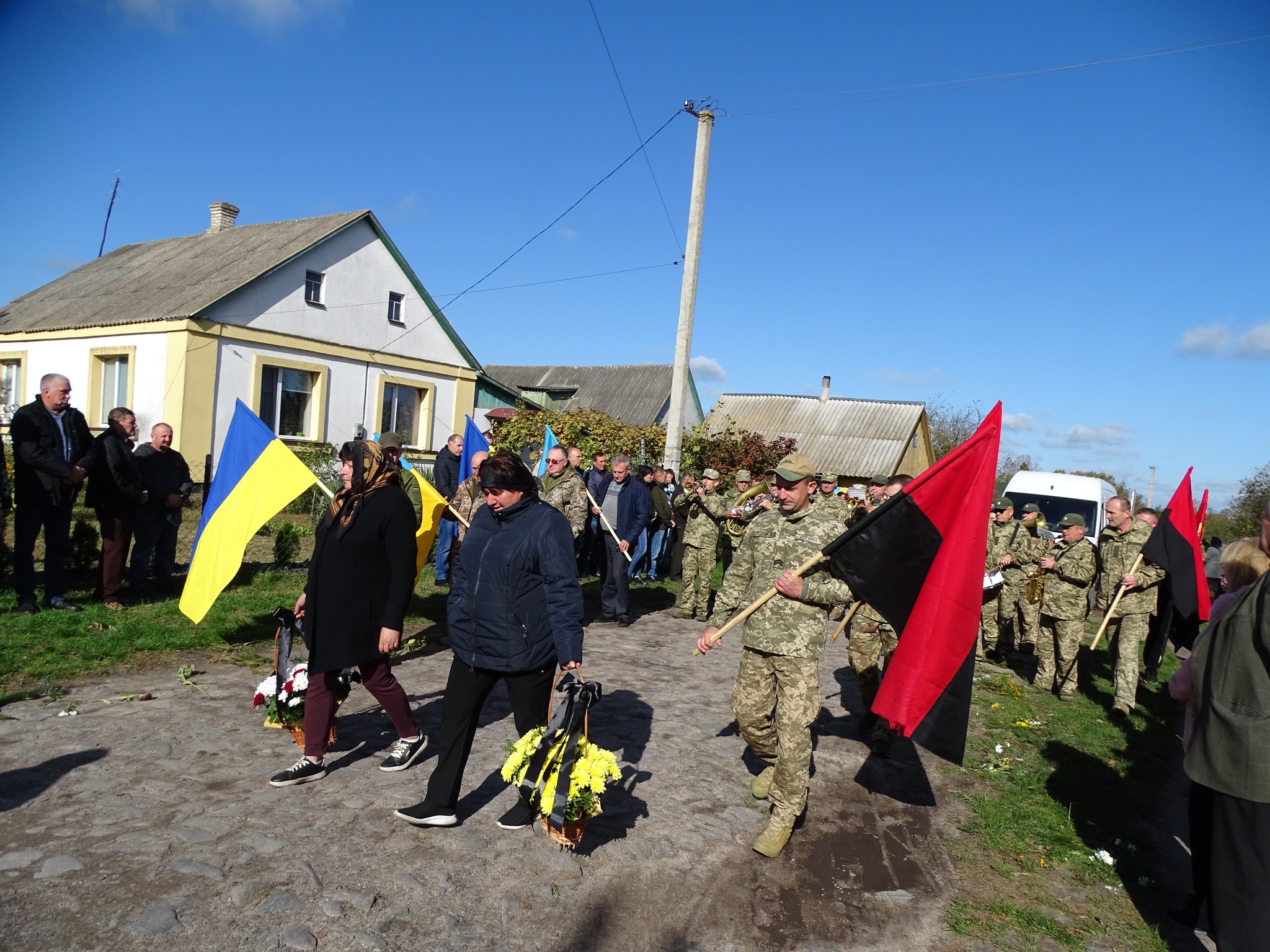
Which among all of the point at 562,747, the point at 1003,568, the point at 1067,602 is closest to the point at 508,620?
the point at 562,747

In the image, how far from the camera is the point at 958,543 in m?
5.13

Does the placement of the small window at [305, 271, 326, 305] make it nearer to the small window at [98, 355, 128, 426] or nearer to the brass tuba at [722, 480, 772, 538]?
the small window at [98, 355, 128, 426]

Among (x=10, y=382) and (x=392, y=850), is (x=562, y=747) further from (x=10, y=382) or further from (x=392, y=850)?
(x=10, y=382)

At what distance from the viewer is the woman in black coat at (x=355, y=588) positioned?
5.05 meters

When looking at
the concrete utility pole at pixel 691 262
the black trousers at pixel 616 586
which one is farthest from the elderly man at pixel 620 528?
the concrete utility pole at pixel 691 262

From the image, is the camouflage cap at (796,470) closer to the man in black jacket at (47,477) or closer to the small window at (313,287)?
the man in black jacket at (47,477)

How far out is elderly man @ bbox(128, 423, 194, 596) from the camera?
9422 mm

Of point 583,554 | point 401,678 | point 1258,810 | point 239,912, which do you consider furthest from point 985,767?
point 583,554

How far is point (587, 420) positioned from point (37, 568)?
11435 millimetres

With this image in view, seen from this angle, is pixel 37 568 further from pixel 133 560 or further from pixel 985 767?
pixel 985 767

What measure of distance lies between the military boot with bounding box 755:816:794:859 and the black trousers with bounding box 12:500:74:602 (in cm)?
693

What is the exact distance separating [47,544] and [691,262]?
35.5ft

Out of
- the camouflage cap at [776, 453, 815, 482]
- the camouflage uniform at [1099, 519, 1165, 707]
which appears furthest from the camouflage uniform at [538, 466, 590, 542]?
the camouflage uniform at [1099, 519, 1165, 707]

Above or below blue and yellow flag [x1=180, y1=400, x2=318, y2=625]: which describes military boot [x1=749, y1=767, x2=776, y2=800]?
below
